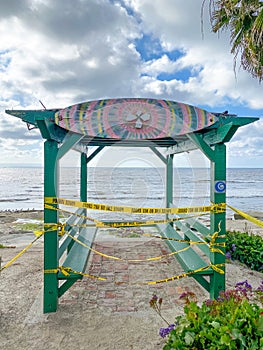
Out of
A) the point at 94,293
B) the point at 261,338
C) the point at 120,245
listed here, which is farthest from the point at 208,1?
the point at 120,245

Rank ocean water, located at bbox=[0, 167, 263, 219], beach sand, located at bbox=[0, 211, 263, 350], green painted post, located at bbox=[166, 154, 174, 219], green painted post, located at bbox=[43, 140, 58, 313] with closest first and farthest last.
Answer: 1. beach sand, located at bbox=[0, 211, 263, 350]
2. green painted post, located at bbox=[43, 140, 58, 313]
3. green painted post, located at bbox=[166, 154, 174, 219]
4. ocean water, located at bbox=[0, 167, 263, 219]

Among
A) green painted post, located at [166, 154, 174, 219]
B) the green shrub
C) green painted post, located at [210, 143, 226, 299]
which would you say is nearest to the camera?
the green shrub

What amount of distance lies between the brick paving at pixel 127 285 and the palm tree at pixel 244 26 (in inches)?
150

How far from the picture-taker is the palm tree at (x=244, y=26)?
428 centimetres

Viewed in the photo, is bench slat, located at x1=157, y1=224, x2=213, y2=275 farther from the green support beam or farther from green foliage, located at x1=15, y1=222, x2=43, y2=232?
green foliage, located at x1=15, y1=222, x2=43, y2=232

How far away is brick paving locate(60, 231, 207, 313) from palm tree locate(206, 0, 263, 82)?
3.80 meters

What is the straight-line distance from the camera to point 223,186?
3.42m

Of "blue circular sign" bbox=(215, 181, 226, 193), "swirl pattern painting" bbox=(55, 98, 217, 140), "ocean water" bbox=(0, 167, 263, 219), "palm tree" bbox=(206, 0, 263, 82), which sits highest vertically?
"palm tree" bbox=(206, 0, 263, 82)

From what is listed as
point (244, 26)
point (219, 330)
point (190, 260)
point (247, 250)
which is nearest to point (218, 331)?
point (219, 330)

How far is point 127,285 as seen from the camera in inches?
160

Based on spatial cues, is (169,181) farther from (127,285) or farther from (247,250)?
(127,285)

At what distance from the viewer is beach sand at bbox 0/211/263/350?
2.68 m

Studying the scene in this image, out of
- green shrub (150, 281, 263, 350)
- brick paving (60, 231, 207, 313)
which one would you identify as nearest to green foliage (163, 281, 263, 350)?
green shrub (150, 281, 263, 350)

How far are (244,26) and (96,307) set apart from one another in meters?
5.05
